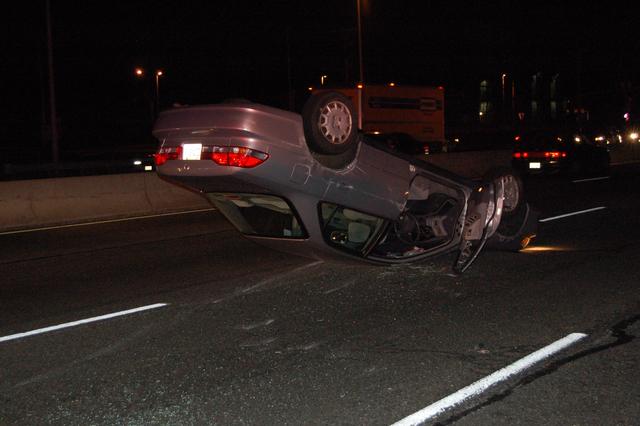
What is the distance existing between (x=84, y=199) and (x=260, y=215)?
321 inches

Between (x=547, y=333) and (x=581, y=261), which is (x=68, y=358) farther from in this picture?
(x=581, y=261)

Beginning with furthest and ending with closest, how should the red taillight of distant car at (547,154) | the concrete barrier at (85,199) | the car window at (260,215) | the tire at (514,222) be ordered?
the red taillight of distant car at (547,154) < the concrete barrier at (85,199) < the tire at (514,222) < the car window at (260,215)

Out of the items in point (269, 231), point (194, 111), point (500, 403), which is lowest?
point (500, 403)

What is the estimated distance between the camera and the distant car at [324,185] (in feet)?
20.4

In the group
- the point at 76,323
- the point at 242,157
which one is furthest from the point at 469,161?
the point at 76,323

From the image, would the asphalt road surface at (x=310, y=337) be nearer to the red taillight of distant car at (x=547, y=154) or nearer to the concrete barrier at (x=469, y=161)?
the red taillight of distant car at (x=547, y=154)

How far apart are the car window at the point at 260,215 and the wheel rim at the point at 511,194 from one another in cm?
259

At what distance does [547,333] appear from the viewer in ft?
19.3

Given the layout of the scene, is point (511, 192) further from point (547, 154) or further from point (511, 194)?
point (547, 154)

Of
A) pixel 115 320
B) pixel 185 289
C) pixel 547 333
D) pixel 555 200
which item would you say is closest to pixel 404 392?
pixel 547 333

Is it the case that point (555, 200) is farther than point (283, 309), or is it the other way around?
point (555, 200)

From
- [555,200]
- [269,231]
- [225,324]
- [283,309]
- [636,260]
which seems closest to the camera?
[225,324]

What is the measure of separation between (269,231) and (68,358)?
8.62ft

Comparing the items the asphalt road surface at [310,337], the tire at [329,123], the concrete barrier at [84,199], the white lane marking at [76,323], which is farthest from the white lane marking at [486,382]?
the concrete barrier at [84,199]
